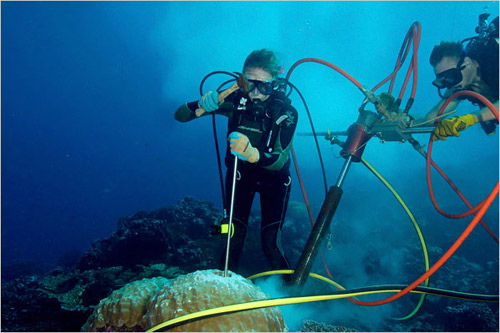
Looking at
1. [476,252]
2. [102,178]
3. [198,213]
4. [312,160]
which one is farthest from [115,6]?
[476,252]

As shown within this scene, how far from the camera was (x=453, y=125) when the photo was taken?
2299mm

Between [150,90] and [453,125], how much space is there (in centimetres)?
7866

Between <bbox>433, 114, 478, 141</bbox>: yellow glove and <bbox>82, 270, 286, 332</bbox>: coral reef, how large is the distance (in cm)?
253

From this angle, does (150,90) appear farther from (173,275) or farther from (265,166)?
(265,166)

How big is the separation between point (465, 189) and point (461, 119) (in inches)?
1021

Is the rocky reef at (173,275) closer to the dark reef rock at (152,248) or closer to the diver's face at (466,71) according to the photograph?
the dark reef rock at (152,248)

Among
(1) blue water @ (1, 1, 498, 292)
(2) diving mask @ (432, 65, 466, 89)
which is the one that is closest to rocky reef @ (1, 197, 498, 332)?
(2) diving mask @ (432, 65, 466, 89)

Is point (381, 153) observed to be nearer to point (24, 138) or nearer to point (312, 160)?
point (312, 160)

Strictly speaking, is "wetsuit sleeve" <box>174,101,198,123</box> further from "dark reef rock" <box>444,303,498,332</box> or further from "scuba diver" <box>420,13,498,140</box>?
"dark reef rock" <box>444,303,498,332</box>

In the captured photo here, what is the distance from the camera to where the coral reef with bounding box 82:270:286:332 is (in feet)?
6.06

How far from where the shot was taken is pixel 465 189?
2094cm

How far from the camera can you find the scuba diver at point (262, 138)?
3168mm

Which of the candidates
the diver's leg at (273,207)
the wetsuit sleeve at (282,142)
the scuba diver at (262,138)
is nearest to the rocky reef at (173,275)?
the scuba diver at (262,138)

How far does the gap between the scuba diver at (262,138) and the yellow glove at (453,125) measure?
178 cm
